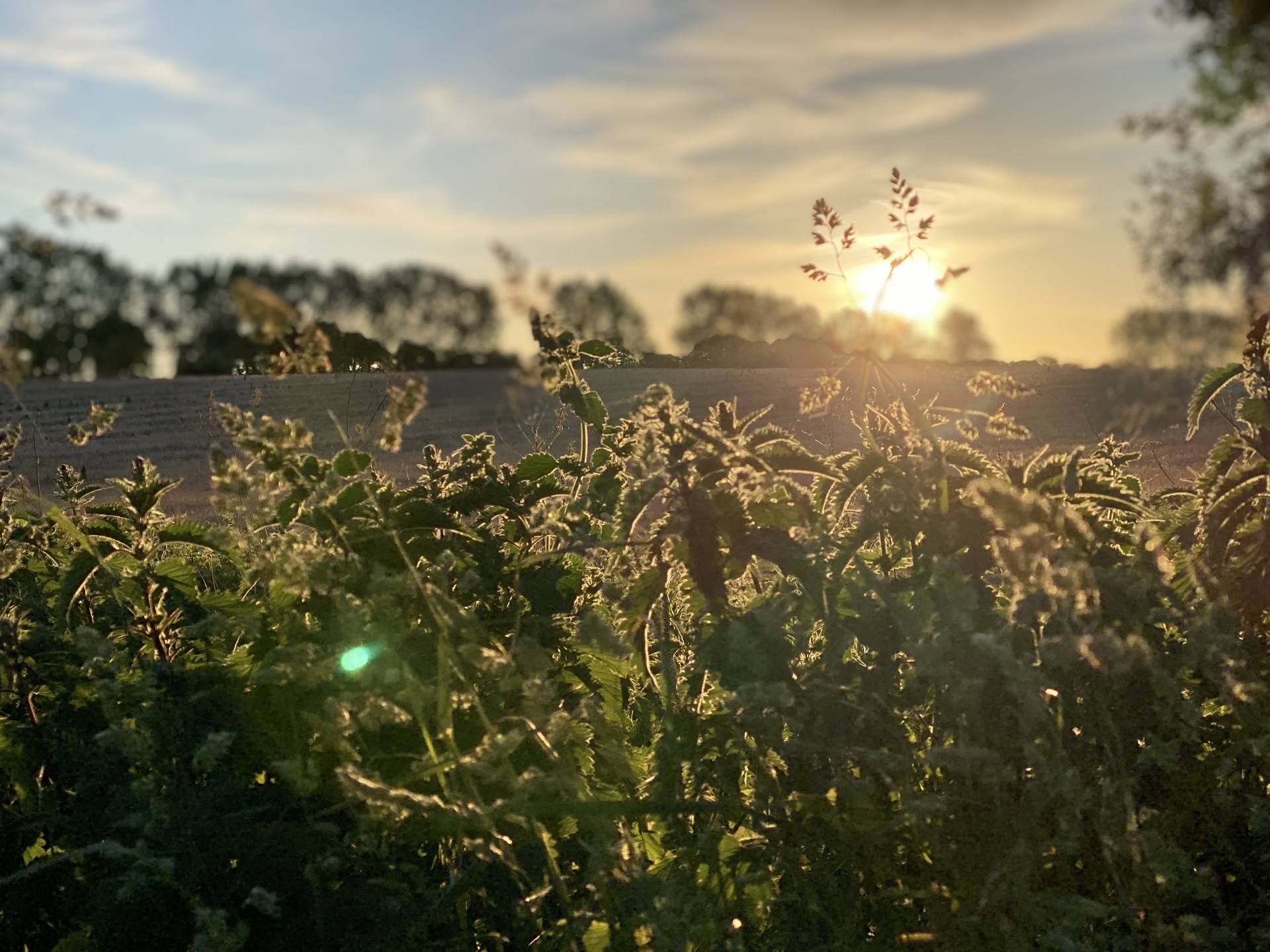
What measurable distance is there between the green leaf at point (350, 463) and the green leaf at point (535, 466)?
41 cm

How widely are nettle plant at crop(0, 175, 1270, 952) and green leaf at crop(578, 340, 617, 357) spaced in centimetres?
30

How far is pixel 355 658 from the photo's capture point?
93.7 inches

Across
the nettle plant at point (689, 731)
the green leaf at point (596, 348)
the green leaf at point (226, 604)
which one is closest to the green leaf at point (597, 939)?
the nettle plant at point (689, 731)

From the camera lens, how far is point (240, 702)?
2418 mm

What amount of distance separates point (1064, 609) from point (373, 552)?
1475 mm

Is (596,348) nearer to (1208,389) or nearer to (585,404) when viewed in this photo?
(585,404)

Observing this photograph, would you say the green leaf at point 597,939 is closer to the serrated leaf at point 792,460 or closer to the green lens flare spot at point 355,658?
the green lens flare spot at point 355,658

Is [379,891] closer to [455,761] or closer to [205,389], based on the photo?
[455,761]

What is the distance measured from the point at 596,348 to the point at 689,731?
1.11 meters

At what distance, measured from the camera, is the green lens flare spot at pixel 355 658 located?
236 centimetres

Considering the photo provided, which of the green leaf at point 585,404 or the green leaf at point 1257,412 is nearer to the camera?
the green leaf at point 1257,412

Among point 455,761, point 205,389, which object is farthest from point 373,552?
point 205,389

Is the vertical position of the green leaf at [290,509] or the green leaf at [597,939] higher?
the green leaf at [290,509]

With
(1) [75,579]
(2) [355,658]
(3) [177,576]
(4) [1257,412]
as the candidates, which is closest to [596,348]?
(2) [355,658]
